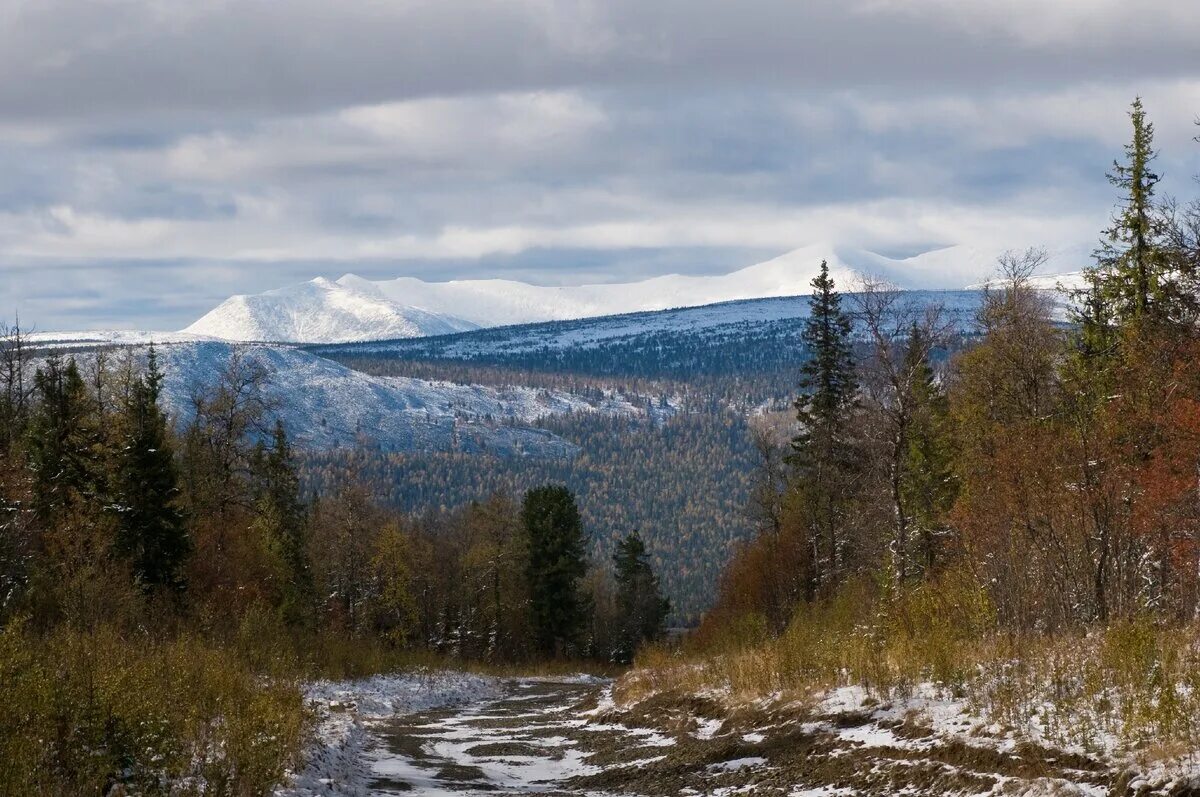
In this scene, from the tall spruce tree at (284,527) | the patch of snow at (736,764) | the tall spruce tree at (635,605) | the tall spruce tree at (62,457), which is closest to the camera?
the patch of snow at (736,764)

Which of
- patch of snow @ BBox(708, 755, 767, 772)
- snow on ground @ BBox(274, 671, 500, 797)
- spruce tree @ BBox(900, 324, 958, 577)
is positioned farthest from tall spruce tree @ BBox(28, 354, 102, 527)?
spruce tree @ BBox(900, 324, 958, 577)

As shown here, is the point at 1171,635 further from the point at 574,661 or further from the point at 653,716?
the point at 574,661

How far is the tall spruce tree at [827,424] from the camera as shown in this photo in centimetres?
4566

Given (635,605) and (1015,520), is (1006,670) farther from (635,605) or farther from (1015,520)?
(635,605)

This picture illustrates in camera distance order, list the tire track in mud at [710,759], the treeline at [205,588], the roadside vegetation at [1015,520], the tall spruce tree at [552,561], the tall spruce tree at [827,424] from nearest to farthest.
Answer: the tire track in mud at [710,759] < the treeline at [205,588] < the roadside vegetation at [1015,520] < the tall spruce tree at [827,424] < the tall spruce tree at [552,561]

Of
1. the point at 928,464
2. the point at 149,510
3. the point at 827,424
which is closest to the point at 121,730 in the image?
the point at 149,510

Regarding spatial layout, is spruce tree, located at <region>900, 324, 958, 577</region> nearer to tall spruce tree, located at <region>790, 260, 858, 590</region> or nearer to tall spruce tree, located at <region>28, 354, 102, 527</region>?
tall spruce tree, located at <region>790, 260, 858, 590</region>

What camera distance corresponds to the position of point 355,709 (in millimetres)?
26781

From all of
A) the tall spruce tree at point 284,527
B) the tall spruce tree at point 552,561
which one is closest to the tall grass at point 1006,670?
the tall spruce tree at point 284,527

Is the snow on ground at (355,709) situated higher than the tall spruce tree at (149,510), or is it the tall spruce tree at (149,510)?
the tall spruce tree at (149,510)

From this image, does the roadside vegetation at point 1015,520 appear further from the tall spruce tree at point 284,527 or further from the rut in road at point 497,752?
the tall spruce tree at point 284,527

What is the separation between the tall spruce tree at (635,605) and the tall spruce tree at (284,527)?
33752 mm

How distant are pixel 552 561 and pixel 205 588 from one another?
1405 inches

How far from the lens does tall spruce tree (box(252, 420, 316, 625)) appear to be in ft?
168
